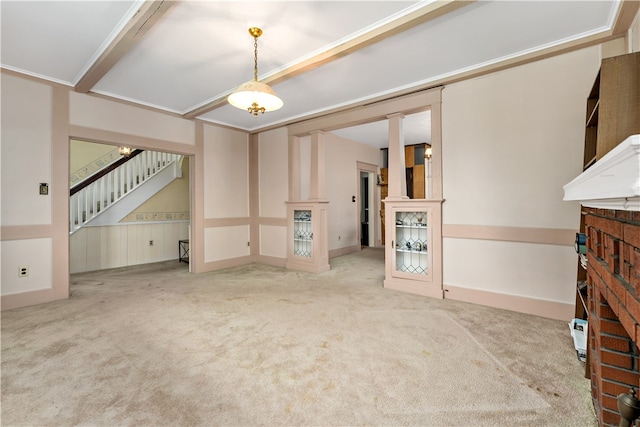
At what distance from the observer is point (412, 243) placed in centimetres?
377

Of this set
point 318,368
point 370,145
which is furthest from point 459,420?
point 370,145

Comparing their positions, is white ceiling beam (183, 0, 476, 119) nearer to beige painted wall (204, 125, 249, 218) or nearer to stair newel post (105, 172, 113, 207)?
beige painted wall (204, 125, 249, 218)

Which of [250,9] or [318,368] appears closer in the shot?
[318,368]

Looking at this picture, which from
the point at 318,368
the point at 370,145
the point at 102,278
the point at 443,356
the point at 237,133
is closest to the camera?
the point at 318,368

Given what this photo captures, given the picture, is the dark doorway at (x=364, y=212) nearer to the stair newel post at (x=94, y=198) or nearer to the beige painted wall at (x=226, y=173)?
the beige painted wall at (x=226, y=173)

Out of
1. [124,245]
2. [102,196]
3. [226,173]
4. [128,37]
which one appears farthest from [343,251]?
[128,37]

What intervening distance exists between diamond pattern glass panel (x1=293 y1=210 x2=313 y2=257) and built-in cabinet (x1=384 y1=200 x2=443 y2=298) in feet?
5.03

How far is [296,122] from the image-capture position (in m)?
5.02

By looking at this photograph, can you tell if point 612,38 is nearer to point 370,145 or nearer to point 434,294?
point 434,294

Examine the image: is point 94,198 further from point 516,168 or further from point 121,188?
point 516,168

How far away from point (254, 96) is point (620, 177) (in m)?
2.43

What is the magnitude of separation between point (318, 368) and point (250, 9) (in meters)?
2.68

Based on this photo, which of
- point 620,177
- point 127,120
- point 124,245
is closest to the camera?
point 620,177

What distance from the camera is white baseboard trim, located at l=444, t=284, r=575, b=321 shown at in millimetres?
2771
